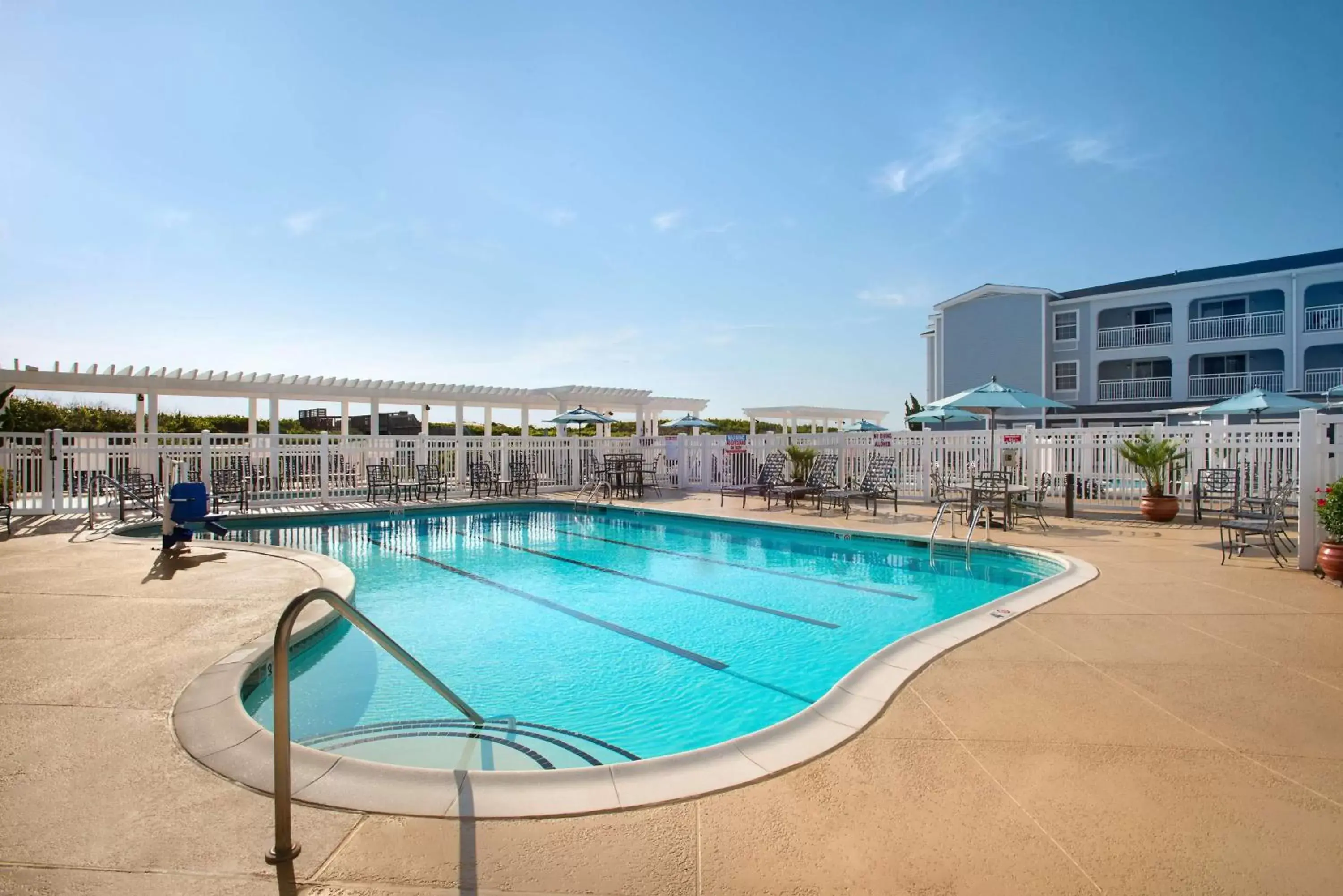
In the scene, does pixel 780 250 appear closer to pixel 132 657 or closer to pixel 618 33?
pixel 618 33

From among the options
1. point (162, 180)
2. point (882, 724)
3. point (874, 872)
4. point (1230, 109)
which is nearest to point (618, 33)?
point (162, 180)

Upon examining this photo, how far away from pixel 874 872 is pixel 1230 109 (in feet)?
50.1

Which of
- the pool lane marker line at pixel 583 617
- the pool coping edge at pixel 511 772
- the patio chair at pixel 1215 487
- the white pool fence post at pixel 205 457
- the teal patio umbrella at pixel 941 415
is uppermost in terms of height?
the teal patio umbrella at pixel 941 415

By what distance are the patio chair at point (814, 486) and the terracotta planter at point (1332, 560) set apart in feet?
23.5

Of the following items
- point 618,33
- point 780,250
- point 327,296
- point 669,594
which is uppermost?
point 618,33

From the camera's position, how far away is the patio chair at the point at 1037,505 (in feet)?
33.8

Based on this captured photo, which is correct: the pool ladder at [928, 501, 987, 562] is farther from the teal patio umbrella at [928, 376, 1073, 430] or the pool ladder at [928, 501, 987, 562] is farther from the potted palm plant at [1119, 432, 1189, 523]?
the potted palm plant at [1119, 432, 1189, 523]

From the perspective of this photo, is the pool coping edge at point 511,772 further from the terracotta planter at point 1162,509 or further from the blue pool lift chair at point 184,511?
the terracotta planter at point 1162,509

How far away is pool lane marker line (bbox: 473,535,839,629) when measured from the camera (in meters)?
6.11

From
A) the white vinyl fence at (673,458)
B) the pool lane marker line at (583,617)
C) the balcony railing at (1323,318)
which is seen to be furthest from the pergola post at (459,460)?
the balcony railing at (1323,318)

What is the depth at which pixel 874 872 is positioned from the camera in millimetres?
1906

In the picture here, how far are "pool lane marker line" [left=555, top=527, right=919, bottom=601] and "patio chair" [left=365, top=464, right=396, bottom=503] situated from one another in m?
4.87

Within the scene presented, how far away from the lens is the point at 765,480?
1459 cm

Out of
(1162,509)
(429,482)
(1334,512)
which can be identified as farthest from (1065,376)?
(429,482)
